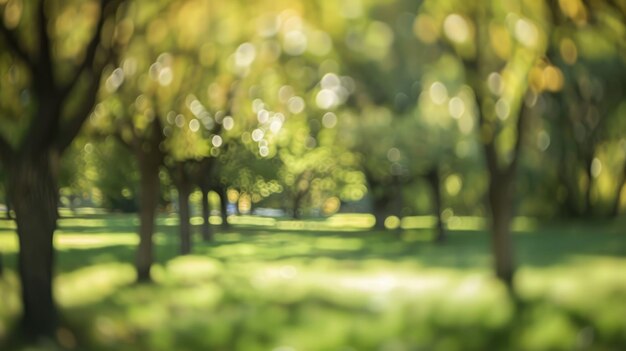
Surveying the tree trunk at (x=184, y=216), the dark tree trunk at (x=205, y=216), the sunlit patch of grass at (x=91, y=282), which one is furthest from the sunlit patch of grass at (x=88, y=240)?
the dark tree trunk at (x=205, y=216)

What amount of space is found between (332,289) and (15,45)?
5.79 ft

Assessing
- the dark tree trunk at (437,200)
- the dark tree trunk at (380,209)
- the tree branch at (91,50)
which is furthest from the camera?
the dark tree trunk at (380,209)

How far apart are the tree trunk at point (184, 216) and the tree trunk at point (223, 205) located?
0.50 ft

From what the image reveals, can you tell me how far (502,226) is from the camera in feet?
8.82

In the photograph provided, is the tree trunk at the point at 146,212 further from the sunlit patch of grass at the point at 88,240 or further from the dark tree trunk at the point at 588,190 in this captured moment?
the dark tree trunk at the point at 588,190

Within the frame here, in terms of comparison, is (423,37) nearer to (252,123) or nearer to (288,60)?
(288,60)

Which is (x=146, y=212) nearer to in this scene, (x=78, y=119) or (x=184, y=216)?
(x=184, y=216)

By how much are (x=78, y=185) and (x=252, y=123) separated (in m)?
0.87

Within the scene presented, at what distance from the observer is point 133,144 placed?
2.98 m

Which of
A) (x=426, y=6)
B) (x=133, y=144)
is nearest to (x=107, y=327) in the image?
(x=133, y=144)

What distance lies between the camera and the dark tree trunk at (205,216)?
2865mm

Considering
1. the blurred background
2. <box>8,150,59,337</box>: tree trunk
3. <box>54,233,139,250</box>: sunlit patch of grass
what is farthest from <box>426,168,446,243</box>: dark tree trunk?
<box>8,150,59,337</box>: tree trunk

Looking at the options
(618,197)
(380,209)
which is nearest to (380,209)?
(380,209)

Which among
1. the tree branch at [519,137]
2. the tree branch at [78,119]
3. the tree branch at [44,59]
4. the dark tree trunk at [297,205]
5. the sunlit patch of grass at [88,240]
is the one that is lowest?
the sunlit patch of grass at [88,240]
